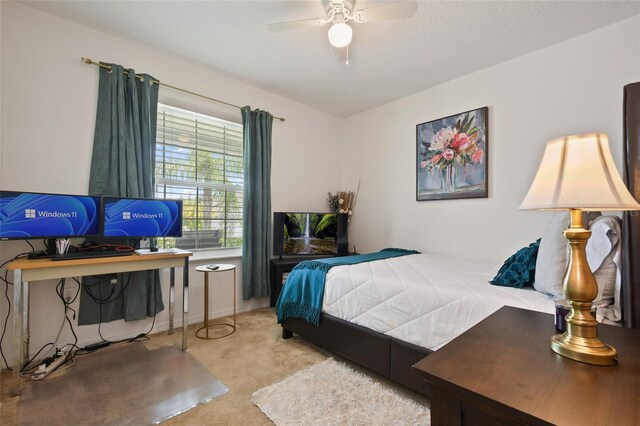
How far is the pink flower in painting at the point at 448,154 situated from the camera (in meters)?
3.13

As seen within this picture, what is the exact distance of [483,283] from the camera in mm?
1794

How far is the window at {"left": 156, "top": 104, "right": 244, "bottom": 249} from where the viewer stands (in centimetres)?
291

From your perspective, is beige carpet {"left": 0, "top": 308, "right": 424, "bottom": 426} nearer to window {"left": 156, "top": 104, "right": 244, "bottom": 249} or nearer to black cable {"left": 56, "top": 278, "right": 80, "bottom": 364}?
black cable {"left": 56, "top": 278, "right": 80, "bottom": 364}

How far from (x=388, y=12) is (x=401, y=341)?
6.67 feet

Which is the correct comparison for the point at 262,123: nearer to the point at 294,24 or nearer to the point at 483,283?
the point at 294,24

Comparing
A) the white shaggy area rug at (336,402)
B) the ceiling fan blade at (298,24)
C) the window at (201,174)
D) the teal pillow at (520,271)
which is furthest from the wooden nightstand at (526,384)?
the window at (201,174)

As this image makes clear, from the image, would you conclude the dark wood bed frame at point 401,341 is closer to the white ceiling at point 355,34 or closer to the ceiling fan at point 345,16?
the ceiling fan at point 345,16

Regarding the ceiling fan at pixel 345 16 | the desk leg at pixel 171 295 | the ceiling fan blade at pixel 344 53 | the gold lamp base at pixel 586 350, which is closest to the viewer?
the gold lamp base at pixel 586 350

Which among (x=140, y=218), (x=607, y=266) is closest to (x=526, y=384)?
(x=607, y=266)

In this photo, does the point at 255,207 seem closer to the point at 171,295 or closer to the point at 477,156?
the point at 171,295

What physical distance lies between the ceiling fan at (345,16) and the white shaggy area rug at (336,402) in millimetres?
2176

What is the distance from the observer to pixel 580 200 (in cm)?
78

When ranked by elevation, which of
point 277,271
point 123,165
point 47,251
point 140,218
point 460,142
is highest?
point 460,142

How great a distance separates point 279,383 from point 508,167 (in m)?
2.72
